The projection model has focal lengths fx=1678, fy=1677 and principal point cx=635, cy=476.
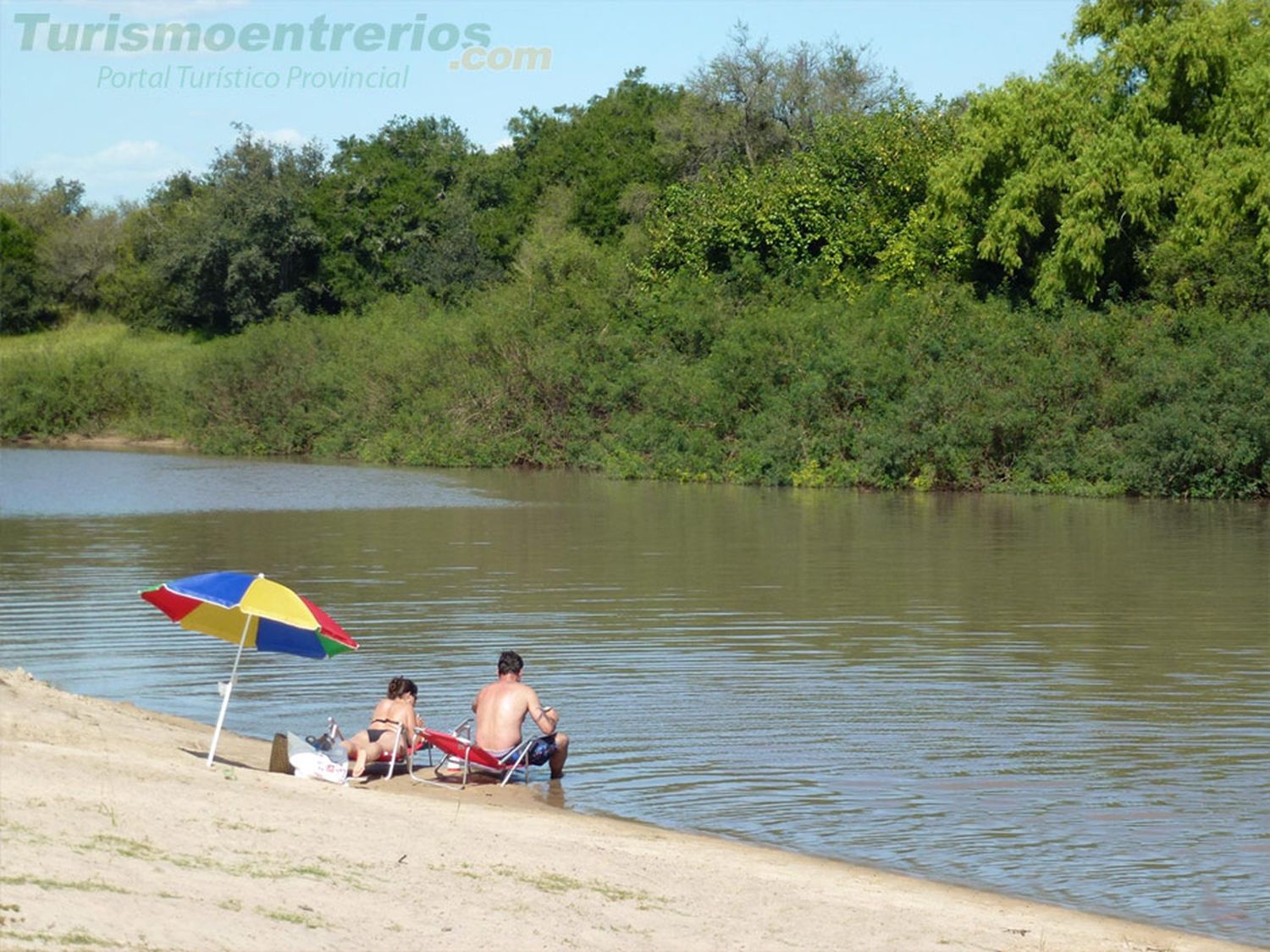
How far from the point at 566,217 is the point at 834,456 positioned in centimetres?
2459

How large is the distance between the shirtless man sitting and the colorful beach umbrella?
1.06 m

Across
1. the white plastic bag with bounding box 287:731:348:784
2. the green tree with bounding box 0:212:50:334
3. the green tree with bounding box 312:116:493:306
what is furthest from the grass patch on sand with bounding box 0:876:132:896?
the green tree with bounding box 0:212:50:334

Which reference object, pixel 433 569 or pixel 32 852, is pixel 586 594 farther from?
pixel 32 852

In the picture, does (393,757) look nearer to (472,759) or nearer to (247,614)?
(472,759)

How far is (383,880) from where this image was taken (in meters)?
7.28

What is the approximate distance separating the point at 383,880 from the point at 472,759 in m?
A: 3.83

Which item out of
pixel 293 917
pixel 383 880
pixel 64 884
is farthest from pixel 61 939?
pixel 383 880

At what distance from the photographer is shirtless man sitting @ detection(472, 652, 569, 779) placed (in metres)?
11.1

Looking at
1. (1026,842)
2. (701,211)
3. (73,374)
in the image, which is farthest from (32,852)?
(73,374)

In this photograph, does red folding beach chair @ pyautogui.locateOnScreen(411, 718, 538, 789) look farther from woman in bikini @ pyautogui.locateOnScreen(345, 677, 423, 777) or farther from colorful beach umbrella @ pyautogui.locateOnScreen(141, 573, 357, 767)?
colorful beach umbrella @ pyautogui.locateOnScreen(141, 573, 357, 767)

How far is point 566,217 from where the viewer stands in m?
62.6

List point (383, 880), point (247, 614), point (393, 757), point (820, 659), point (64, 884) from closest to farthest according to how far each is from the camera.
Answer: point (64, 884) < point (383, 880) < point (247, 614) < point (393, 757) < point (820, 659)

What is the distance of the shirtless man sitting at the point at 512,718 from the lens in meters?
11.1

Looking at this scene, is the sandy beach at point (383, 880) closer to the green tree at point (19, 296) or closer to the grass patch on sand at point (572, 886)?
the grass patch on sand at point (572, 886)
